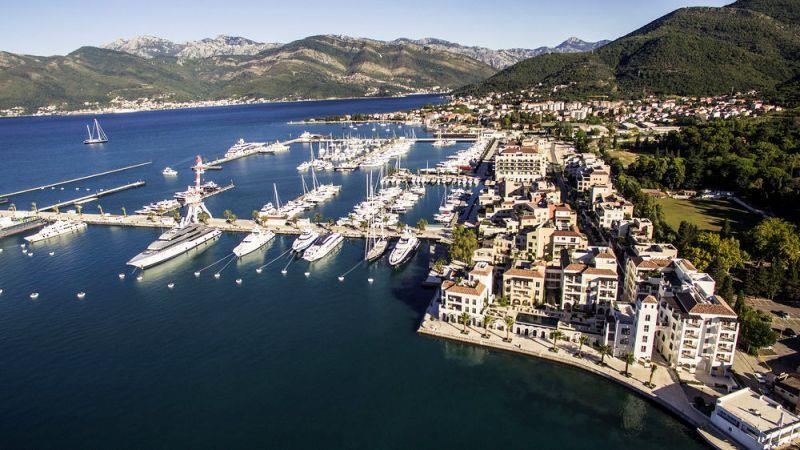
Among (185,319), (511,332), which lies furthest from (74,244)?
(511,332)

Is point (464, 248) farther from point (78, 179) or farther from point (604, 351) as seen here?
point (78, 179)

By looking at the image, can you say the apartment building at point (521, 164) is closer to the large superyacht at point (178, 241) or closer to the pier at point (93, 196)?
the large superyacht at point (178, 241)

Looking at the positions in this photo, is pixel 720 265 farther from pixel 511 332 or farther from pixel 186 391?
pixel 186 391

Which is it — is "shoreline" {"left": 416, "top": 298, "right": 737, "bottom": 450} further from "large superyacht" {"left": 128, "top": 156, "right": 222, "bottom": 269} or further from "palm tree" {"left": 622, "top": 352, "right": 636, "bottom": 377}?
"large superyacht" {"left": 128, "top": 156, "right": 222, "bottom": 269}

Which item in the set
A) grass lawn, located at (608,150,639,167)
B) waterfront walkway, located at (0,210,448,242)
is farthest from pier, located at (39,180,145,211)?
grass lawn, located at (608,150,639,167)

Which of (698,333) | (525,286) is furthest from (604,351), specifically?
(525,286)

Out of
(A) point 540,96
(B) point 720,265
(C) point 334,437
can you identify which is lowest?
(C) point 334,437

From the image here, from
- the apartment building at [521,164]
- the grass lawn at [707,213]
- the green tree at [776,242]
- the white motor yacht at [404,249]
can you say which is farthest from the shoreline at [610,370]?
the apartment building at [521,164]
